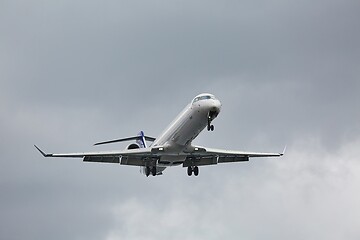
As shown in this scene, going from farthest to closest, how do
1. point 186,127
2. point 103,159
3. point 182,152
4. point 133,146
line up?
1. point 133,146
2. point 103,159
3. point 182,152
4. point 186,127

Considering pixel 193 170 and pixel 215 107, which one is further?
pixel 193 170

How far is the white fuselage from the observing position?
278 feet

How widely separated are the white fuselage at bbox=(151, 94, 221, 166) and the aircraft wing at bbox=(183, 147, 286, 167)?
191 centimetres

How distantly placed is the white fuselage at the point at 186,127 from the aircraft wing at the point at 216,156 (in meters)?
1.91

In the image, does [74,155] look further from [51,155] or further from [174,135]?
[174,135]

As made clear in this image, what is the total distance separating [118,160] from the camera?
9338 cm

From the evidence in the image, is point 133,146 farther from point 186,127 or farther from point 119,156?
point 186,127

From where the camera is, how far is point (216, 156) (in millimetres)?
94750

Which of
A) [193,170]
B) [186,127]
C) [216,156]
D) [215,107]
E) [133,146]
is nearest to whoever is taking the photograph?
[215,107]

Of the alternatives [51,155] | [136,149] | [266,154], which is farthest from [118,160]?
[266,154]

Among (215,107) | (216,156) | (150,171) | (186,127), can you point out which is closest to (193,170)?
(216,156)

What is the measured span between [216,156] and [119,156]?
369 inches

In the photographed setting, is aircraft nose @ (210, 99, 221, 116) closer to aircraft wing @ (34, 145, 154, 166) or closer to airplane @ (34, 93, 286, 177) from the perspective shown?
airplane @ (34, 93, 286, 177)

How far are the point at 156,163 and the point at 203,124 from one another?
8.71m
